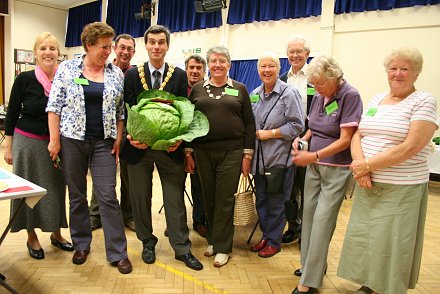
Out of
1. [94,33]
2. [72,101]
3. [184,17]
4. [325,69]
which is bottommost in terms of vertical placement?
[72,101]

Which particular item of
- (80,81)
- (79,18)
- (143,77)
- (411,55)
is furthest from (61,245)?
(79,18)

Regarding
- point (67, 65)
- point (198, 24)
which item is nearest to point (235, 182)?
point (67, 65)

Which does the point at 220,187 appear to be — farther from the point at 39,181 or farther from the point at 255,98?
the point at 39,181

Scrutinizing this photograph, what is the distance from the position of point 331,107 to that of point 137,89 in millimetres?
1320

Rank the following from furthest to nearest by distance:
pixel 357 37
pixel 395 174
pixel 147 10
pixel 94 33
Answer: pixel 147 10
pixel 357 37
pixel 94 33
pixel 395 174

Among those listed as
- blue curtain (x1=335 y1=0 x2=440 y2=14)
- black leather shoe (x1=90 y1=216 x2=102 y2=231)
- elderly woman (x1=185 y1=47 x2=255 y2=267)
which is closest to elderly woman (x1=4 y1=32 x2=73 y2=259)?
black leather shoe (x1=90 y1=216 x2=102 y2=231)

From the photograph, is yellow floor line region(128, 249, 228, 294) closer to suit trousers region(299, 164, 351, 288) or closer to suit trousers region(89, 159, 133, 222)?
suit trousers region(299, 164, 351, 288)

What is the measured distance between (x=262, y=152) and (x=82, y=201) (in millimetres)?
1364

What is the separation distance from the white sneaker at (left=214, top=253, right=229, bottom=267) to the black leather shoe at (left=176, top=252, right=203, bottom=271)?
0.12m

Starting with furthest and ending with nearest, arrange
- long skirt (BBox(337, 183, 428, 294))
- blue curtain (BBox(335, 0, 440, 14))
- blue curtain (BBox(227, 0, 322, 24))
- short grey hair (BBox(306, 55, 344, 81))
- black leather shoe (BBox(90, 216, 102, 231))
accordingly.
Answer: blue curtain (BBox(227, 0, 322, 24)) → blue curtain (BBox(335, 0, 440, 14)) → black leather shoe (BBox(90, 216, 102, 231)) → short grey hair (BBox(306, 55, 344, 81)) → long skirt (BBox(337, 183, 428, 294))

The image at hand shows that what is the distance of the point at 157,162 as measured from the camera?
261 cm

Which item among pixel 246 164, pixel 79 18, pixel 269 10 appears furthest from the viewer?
pixel 79 18

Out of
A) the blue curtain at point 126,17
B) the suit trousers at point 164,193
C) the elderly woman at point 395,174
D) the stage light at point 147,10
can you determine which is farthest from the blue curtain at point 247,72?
the elderly woman at point 395,174

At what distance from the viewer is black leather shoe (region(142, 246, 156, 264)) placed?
2.74 m
